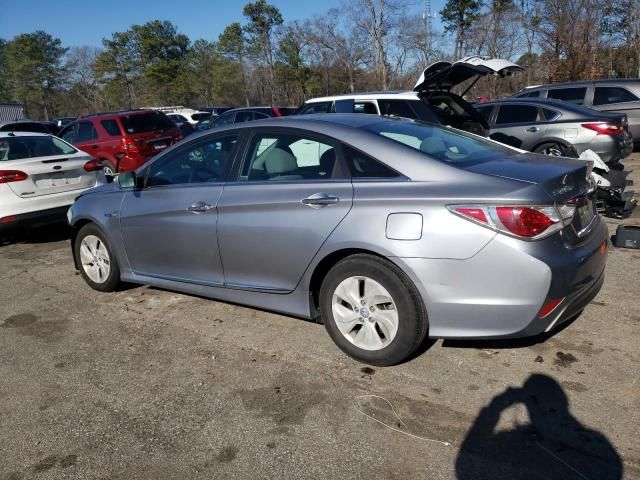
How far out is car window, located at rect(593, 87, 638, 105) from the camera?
11.5 meters

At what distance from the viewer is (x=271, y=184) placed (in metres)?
3.75

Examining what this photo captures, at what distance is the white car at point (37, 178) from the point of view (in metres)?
6.72

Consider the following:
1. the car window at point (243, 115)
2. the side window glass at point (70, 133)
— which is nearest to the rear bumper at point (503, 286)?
the side window glass at point (70, 133)

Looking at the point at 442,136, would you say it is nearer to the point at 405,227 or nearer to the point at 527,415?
the point at 405,227

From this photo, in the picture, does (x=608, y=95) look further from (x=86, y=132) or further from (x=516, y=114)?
(x=86, y=132)

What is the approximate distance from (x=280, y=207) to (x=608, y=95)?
424 inches

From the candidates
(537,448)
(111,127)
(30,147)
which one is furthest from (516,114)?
(111,127)

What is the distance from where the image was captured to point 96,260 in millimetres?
5109

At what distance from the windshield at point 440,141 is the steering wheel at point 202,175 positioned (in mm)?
1269

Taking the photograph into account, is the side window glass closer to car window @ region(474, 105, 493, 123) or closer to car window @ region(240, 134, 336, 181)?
car window @ region(474, 105, 493, 123)

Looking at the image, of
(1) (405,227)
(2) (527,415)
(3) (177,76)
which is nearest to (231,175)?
(1) (405,227)

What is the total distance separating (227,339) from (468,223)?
2.02 m

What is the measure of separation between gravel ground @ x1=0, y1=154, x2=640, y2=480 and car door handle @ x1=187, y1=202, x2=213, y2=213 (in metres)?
0.93

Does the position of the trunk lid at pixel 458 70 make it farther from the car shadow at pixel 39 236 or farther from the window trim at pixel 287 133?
Answer: the car shadow at pixel 39 236
